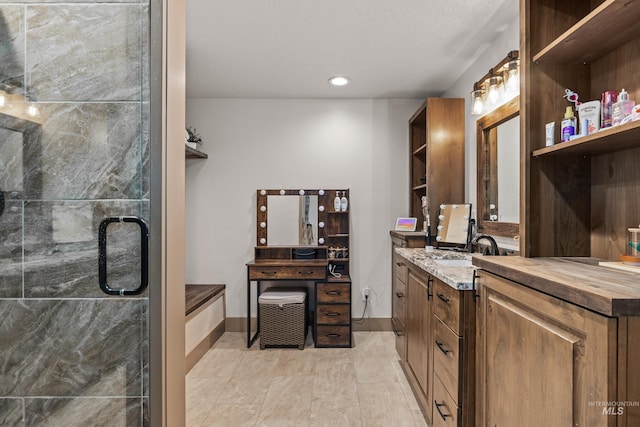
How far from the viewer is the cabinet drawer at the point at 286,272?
3.48 metres

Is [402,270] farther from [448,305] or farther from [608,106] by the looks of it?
[608,106]

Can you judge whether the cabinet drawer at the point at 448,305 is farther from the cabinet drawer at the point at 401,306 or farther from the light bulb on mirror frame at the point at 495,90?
the light bulb on mirror frame at the point at 495,90

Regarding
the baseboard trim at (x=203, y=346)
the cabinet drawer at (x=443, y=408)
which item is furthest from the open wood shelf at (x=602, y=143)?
the baseboard trim at (x=203, y=346)

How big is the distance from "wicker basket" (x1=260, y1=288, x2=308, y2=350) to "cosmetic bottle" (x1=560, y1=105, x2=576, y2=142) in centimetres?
259

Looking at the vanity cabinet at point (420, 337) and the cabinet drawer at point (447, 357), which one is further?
the vanity cabinet at point (420, 337)

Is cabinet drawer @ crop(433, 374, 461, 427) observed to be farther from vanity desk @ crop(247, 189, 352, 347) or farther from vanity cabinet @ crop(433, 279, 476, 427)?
vanity desk @ crop(247, 189, 352, 347)

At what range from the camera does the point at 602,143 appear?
118 cm

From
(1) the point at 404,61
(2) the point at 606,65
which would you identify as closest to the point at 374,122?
(1) the point at 404,61

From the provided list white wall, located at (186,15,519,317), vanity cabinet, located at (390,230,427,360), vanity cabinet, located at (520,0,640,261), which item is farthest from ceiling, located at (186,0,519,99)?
vanity cabinet, located at (390,230,427,360)

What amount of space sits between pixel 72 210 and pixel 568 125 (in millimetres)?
1659

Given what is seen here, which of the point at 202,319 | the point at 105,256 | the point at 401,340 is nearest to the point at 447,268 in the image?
the point at 401,340

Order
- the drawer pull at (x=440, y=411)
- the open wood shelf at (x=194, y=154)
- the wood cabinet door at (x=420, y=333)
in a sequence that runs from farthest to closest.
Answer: the open wood shelf at (x=194, y=154)
the wood cabinet door at (x=420, y=333)
the drawer pull at (x=440, y=411)

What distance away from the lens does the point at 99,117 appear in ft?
3.49

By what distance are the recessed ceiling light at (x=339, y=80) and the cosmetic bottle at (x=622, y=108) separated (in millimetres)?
2371
